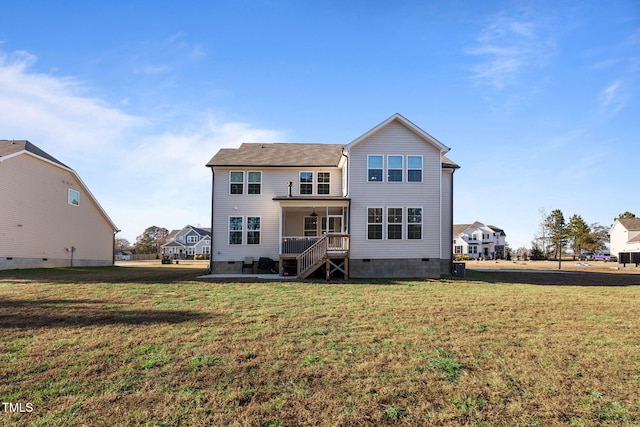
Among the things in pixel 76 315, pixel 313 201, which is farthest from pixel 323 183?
pixel 76 315

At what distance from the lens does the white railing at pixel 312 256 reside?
18075 mm

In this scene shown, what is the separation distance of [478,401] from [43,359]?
5959 mm

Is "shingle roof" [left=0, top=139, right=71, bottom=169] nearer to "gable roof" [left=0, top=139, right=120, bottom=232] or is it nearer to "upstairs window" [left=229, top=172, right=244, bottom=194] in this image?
"gable roof" [left=0, top=139, right=120, bottom=232]

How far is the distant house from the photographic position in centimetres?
2198

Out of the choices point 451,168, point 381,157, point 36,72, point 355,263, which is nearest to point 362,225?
point 355,263

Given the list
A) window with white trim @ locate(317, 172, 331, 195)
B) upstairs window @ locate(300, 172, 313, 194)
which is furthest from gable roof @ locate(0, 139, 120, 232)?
window with white trim @ locate(317, 172, 331, 195)

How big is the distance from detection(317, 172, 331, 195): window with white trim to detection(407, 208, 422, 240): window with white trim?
5.00 meters

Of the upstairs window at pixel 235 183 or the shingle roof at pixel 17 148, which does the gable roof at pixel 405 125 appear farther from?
the shingle roof at pixel 17 148

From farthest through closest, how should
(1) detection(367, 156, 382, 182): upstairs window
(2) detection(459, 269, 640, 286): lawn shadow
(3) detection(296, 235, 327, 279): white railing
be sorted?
(1) detection(367, 156, 382, 182): upstairs window, (2) detection(459, 269, 640, 286): lawn shadow, (3) detection(296, 235, 327, 279): white railing

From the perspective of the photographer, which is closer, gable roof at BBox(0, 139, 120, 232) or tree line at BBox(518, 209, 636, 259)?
gable roof at BBox(0, 139, 120, 232)

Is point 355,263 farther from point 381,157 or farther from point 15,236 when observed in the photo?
point 15,236

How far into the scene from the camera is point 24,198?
23016 mm

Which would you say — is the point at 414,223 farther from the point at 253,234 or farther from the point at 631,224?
the point at 631,224

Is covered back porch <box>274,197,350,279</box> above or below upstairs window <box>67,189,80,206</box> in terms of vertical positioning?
below
